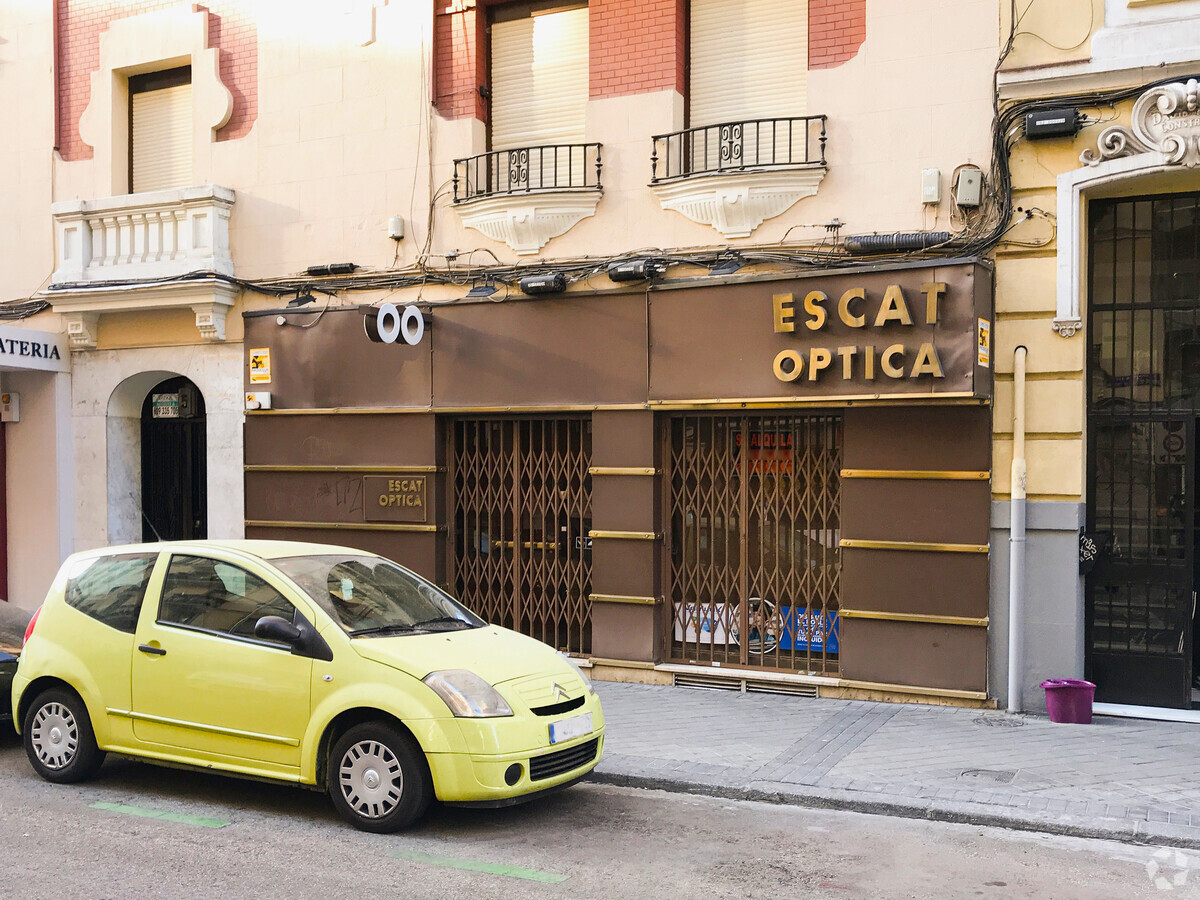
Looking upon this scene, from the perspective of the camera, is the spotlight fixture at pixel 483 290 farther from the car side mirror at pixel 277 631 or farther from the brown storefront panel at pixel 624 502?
the car side mirror at pixel 277 631

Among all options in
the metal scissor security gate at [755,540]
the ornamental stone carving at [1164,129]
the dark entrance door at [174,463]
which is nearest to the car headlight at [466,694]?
the metal scissor security gate at [755,540]

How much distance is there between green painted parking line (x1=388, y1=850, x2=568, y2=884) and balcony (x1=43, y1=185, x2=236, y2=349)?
8.18 meters

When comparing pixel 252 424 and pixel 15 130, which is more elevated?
pixel 15 130

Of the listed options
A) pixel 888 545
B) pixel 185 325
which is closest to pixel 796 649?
pixel 888 545

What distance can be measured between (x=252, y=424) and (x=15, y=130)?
509cm

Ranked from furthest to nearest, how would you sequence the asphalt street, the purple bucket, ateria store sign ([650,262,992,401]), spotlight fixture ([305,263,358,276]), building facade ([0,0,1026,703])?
spotlight fixture ([305,263,358,276]) → building facade ([0,0,1026,703]) → ateria store sign ([650,262,992,401]) → the purple bucket → the asphalt street

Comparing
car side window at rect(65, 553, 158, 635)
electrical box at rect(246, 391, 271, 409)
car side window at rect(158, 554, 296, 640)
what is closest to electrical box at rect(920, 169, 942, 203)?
car side window at rect(158, 554, 296, 640)

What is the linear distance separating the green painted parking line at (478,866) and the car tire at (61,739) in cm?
248

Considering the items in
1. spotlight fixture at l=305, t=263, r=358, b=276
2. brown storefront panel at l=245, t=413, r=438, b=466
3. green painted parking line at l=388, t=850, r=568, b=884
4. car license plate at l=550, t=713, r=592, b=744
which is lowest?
green painted parking line at l=388, t=850, r=568, b=884

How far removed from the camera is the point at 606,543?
11.1 meters

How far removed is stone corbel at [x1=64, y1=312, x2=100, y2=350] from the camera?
1350 cm

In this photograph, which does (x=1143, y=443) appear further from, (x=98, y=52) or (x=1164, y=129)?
(x=98, y=52)

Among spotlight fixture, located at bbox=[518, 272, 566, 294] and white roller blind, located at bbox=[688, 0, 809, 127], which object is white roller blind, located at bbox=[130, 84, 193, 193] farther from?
white roller blind, located at bbox=[688, 0, 809, 127]

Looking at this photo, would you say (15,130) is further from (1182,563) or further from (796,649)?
(1182,563)
